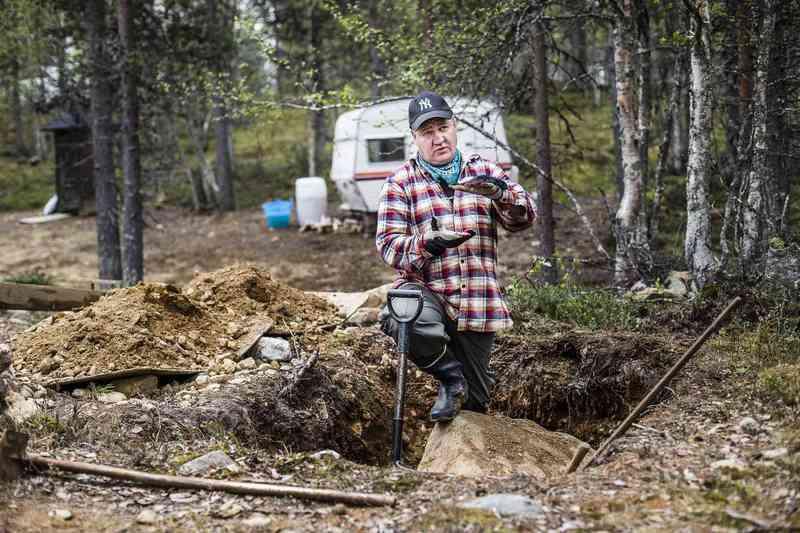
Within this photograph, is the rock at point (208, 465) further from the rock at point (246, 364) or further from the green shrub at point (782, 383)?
the green shrub at point (782, 383)

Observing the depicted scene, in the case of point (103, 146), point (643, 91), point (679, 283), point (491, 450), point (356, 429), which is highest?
point (643, 91)

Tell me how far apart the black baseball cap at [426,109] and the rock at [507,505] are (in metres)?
2.12

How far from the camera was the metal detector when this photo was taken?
14.1ft

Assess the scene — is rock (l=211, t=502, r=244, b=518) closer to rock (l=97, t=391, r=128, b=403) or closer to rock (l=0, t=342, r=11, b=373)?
rock (l=0, t=342, r=11, b=373)

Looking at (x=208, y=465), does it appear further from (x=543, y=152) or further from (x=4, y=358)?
(x=543, y=152)

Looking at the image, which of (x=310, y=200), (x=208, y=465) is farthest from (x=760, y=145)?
(x=310, y=200)

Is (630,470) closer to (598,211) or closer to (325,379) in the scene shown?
(325,379)

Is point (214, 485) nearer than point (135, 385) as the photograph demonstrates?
Yes

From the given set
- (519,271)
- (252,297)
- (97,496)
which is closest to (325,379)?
(252,297)

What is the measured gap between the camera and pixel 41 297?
24.2 ft

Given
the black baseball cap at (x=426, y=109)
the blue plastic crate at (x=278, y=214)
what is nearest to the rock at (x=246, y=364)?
the black baseball cap at (x=426, y=109)

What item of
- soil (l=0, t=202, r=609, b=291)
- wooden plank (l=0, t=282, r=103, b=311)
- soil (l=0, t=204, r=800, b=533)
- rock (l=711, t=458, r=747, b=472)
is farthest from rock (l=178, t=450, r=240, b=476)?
soil (l=0, t=202, r=609, b=291)

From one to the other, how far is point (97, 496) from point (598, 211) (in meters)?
14.9

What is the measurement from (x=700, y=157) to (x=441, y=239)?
3591 mm
